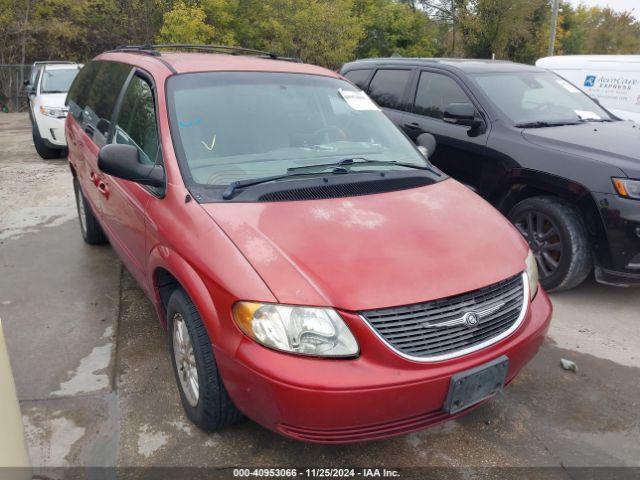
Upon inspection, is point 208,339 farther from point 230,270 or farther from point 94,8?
point 94,8

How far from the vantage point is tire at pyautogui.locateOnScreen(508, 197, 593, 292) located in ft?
13.5

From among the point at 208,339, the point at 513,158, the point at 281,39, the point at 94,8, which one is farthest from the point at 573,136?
the point at 94,8

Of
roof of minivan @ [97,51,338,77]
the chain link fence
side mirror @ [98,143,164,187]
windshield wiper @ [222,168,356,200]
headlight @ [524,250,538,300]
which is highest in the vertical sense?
roof of minivan @ [97,51,338,77]

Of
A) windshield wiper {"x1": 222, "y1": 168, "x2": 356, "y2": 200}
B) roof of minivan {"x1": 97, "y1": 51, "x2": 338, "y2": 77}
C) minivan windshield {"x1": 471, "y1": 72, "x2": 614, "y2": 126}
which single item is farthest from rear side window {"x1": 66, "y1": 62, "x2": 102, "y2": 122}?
minivan windshield {"x1": 471, "y1": 72, "x2": 614, "y2": 126}

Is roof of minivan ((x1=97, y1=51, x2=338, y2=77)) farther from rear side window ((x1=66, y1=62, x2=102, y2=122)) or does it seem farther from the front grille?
the front grille

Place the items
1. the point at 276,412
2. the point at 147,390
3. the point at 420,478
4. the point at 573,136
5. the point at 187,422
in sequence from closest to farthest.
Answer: the point at 276,412 → the point at 420,478 → the point at 187,422 → the point at 147,390 → the point at 573,136

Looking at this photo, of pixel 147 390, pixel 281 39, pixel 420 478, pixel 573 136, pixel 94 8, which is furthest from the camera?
pixel 281 39

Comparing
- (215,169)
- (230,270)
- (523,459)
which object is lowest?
(523,459)

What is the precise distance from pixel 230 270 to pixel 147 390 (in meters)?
1.22

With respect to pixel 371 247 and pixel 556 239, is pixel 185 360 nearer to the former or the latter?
pixel 371 247

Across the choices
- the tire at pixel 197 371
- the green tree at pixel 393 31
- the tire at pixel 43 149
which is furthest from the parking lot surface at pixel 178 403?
the green tree at pixel 393 31

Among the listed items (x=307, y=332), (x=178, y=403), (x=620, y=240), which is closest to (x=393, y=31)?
(x=620, y=240)

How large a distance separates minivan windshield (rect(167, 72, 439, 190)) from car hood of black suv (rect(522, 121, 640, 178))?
154cm

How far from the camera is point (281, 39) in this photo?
24156mm
